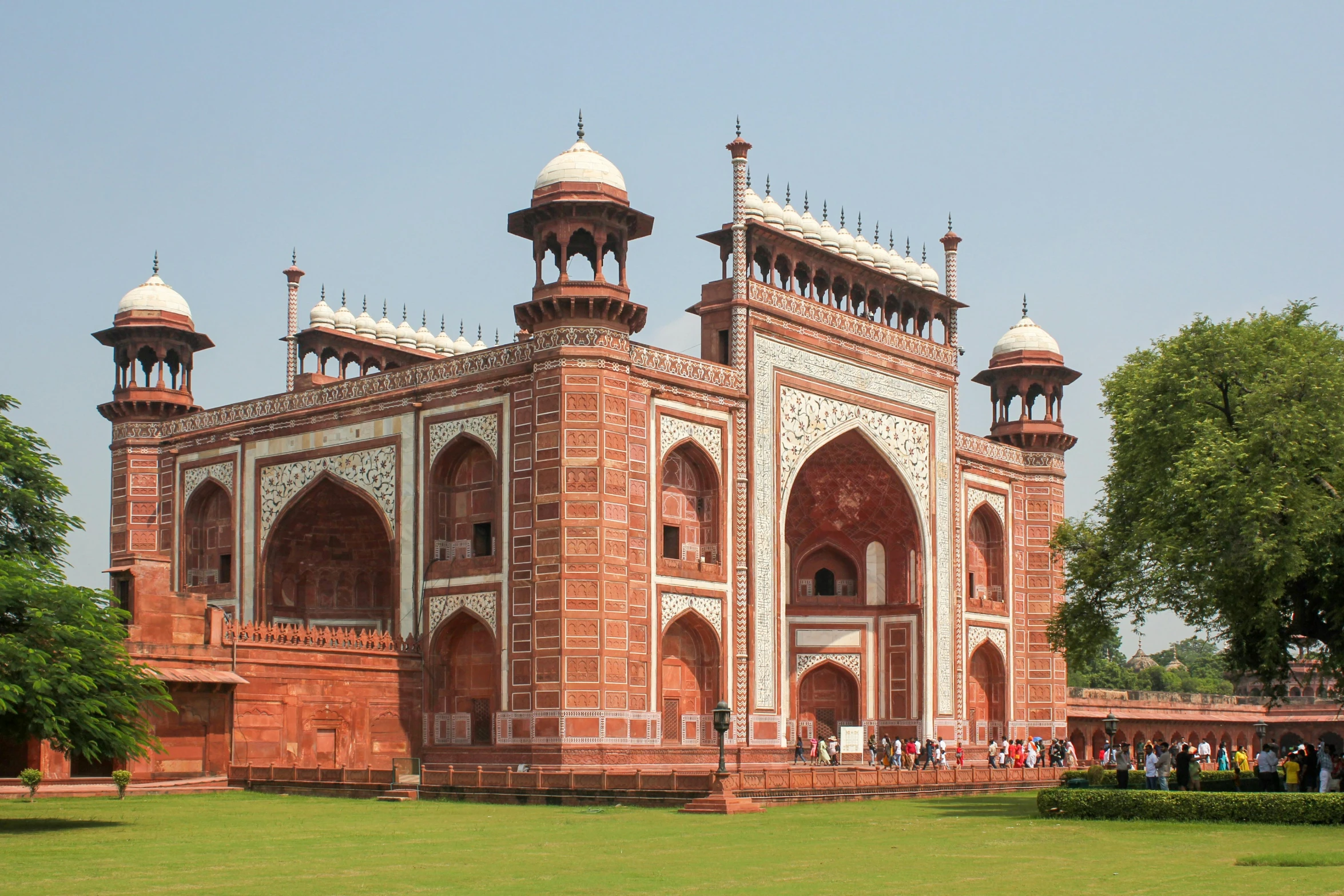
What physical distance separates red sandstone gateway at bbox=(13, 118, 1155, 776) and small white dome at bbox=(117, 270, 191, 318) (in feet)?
0.21

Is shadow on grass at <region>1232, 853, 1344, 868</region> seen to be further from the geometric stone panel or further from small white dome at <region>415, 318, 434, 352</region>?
small white dome at <region>415, 318, 434, 352</region>

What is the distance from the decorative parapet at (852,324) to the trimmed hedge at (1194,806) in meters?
14.5

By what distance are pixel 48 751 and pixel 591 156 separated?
13490mm

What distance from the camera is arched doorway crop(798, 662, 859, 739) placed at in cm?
3647

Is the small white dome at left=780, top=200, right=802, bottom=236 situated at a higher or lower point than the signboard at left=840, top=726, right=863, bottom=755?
higher

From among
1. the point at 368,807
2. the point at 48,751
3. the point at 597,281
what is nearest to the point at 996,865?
the point at 368,807

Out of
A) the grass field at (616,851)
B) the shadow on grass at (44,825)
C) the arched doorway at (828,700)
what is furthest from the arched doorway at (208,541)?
the shadow on grass at (44,825)

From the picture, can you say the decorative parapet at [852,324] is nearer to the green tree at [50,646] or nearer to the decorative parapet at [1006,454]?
the decorative parapet at [1006,454]

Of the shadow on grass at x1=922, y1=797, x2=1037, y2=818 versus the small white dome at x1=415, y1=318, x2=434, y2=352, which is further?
the small white dome at x1=415, y1=318, x2=434, y2=352

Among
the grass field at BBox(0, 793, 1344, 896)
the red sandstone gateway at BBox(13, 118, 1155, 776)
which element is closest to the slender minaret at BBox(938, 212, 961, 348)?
the red sandstone gateway at BBox(13, 118, 1155, 776)

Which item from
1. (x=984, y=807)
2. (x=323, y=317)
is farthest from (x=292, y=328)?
(x=984, y=807)

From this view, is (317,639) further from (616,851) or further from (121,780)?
(616,851)

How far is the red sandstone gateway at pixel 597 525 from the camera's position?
27.5 metres

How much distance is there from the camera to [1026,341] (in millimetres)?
41375
